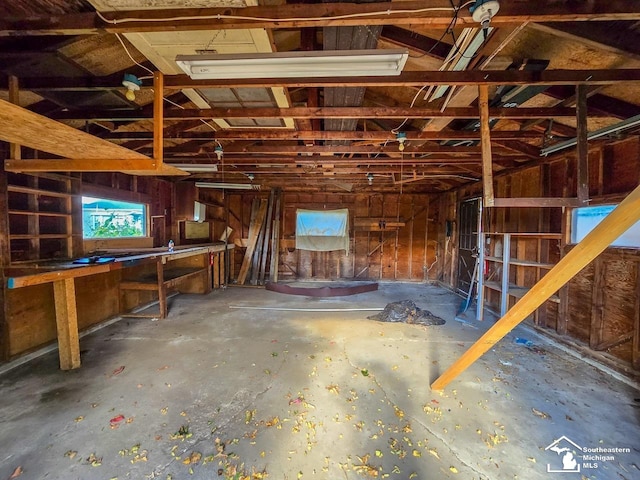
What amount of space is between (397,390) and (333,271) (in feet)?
16.2

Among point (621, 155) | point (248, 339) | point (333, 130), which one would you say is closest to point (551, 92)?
point (621, 155)

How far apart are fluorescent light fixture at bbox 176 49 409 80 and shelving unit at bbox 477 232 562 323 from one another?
10.1 feet

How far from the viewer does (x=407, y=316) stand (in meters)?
4.07

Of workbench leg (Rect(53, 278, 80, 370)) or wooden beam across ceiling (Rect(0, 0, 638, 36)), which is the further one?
workbench leg (Rect(53, 278, 80, 370))

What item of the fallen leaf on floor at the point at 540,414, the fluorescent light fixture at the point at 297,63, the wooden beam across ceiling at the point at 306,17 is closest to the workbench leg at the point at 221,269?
the wooden beam across ceiling at the point at 306,17

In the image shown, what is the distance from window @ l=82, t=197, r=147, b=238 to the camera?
3.62 metres

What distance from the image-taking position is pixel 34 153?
9.45 ft

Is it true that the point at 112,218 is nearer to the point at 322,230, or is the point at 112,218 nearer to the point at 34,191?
the point at 34,191

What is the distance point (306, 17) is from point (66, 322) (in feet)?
10.8

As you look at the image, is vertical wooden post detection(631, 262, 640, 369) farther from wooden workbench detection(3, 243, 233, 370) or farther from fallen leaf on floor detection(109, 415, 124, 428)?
wooden workbench detection(3, 243, 233, 370)

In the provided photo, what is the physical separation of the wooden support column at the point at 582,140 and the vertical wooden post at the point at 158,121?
10.1 ft

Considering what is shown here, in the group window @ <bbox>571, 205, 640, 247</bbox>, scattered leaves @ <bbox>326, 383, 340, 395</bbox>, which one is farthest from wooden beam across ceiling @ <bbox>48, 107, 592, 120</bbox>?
scattered leaves @ <bbox>326, 383, 340, 395</bbox>

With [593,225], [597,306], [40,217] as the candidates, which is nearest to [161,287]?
[40,217]

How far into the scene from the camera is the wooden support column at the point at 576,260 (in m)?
1.16
